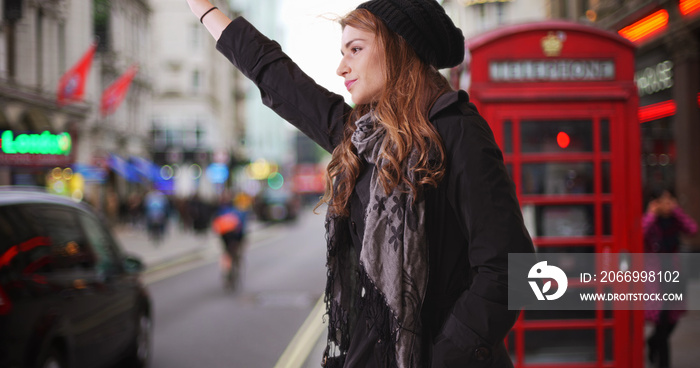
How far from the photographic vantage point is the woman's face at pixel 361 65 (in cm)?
150

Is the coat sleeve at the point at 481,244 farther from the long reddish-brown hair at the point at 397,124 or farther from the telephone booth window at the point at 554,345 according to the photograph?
the telephone booth window at the point at 554,345

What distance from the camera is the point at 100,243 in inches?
215

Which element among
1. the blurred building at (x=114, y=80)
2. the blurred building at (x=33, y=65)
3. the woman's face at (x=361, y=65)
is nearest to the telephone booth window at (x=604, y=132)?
the woman's face at (x=361, y=65)

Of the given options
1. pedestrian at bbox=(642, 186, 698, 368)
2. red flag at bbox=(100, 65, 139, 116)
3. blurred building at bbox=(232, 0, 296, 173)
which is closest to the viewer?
pedestrian at bbox=(642, 186, 698, 368)

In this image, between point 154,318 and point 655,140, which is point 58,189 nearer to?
point 154,318

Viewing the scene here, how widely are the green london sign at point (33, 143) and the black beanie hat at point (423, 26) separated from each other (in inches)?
328

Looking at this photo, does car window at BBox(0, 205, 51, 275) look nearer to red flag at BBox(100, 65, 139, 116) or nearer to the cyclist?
the cyclist

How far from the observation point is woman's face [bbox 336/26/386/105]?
4.92 ft

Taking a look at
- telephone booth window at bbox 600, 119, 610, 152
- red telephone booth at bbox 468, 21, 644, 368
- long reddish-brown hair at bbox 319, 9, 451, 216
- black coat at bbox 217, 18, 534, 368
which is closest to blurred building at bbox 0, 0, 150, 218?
red telephone booth at bbox 468, 21, 644, 368

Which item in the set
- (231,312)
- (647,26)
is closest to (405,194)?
(231,312)

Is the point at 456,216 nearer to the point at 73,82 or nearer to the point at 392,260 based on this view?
the point at 392,260

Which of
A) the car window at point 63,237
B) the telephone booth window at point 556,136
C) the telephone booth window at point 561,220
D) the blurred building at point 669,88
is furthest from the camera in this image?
the blurred building at point 669,88

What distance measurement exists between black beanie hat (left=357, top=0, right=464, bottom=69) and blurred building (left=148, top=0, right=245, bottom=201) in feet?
93.1

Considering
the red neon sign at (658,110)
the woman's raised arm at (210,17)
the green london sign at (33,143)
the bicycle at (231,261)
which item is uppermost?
the red neon sign at (658,110)
